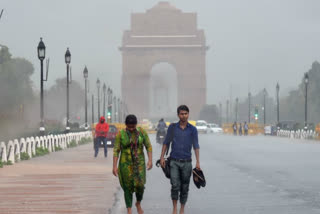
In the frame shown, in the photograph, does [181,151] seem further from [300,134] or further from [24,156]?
[300,134]

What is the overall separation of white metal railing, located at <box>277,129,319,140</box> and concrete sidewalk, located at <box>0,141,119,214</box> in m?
40.6

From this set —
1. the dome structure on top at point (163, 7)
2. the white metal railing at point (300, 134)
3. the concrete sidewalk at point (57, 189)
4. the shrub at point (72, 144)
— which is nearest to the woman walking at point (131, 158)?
the concrete sidewalk at point (57, 189)

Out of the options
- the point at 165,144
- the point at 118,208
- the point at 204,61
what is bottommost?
the point at 118,208

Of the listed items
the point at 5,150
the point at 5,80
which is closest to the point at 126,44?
the point at 5,80

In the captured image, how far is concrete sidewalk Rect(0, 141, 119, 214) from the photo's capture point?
1308cm

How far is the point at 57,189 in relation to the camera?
16469mm

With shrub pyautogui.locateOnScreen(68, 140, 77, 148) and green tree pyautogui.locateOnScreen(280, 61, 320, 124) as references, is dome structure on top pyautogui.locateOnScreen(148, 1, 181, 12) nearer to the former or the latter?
green tree pyautogui.locateOnScreen(280, 61, 320, 124)

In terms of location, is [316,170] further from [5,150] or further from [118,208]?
[118,208]

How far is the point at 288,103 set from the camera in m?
133

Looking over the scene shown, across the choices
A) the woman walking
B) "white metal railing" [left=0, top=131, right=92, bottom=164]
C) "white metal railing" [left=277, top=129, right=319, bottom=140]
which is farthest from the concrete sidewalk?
"white metal railing" [left=277, top=129, right=319, bottom=140]

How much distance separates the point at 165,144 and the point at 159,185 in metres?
6.31

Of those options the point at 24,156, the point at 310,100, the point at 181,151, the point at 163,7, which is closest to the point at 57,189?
the point at 181,151

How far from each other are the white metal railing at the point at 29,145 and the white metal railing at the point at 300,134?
20886mm

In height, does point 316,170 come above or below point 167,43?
below
